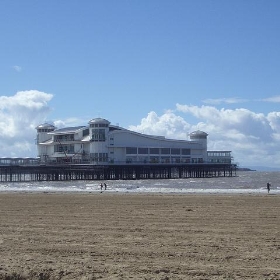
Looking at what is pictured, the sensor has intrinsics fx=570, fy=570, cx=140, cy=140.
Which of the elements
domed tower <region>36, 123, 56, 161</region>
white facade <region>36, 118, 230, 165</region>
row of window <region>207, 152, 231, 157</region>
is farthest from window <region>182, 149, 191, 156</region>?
domed tower <region>36, 123, 56, 161</region>

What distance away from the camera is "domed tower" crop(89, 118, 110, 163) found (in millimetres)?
90938

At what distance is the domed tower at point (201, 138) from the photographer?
345 ft

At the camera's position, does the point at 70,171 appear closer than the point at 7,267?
No

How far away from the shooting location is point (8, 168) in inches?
3428

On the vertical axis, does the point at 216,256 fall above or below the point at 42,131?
below

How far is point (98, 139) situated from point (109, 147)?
2.19 metres

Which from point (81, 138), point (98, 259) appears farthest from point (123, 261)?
point (81, 138)

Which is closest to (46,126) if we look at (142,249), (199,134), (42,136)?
(42,136)

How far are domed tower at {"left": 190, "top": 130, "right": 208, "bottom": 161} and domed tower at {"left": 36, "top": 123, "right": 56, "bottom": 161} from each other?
26.3m

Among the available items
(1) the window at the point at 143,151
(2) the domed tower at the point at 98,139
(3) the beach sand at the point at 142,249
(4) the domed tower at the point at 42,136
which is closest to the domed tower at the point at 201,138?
(1) the window at the point at 143,151

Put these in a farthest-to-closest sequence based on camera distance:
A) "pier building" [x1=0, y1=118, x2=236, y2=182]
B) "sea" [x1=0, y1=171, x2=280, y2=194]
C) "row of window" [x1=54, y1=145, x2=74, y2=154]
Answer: "row of window" [x1=54, y1=145, x2=74, y2=154], "pier building" [x1=0, y1=118, x2=236, y2=182], "sea" [x1=0, y1=171, x2=280, y2=194]

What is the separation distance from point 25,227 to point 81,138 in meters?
80.5

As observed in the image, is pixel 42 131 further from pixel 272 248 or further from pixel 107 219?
pixel 272 248

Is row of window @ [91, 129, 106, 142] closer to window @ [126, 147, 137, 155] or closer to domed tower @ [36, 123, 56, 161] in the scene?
window @ [126, 147, 137, 155]
